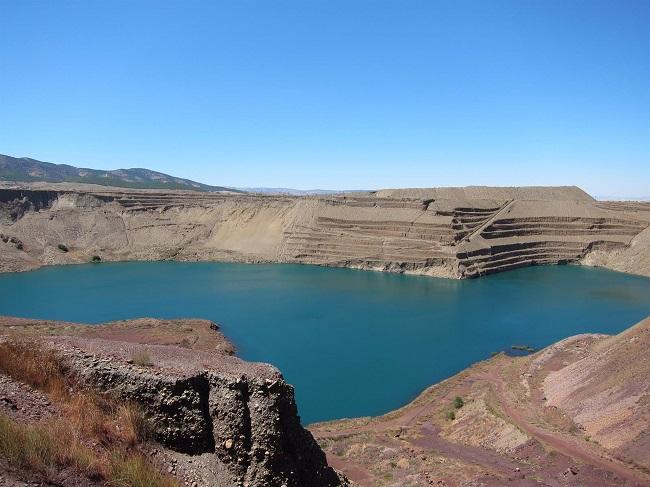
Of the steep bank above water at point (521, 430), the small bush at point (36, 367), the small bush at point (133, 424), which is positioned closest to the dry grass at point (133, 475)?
the small bush at point (133, 424)

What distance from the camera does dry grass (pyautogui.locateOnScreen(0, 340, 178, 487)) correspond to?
6.57m

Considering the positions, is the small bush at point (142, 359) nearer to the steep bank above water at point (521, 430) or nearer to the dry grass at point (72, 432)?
the dry grass at point (72, 432)

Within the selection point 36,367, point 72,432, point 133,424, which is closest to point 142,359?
point 133,424

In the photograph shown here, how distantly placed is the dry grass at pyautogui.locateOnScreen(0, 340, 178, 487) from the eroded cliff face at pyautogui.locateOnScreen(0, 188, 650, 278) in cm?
5509

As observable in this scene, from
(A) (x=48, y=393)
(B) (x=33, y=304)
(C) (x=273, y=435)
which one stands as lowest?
(B) (x=33, y=304)

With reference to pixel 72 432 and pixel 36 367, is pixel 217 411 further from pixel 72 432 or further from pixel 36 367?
pixel 36 367

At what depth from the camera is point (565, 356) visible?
30625 millimetres

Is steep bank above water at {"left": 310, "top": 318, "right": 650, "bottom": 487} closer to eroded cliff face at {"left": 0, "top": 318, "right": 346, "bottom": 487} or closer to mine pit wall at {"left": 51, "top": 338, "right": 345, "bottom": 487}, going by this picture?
eroded cliff face at {"left": 0, "top": 318, "right": 346, "bottom": 487}

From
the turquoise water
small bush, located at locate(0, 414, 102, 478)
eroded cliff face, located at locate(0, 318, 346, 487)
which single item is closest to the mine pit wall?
eroded cliff face, located at locate(0, 318, 346, 487)

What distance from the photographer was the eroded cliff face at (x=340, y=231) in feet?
219

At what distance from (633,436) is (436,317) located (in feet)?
78.6

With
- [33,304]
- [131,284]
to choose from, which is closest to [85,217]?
[131,284]

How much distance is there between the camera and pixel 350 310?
44.7 m

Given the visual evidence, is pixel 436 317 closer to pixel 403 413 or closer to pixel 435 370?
pixel 435 370
